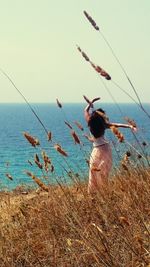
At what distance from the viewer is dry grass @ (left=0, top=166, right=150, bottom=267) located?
3051 mm

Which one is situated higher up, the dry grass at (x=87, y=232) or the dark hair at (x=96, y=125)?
the dark hair at (x=96, y=125)

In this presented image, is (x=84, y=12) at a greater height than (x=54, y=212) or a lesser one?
greater

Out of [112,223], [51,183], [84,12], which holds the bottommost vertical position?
[112,223]

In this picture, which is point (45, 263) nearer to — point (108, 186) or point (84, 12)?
point (108, 186)

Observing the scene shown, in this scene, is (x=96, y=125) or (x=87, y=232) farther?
(x=96, y=125)

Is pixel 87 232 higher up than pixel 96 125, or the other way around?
pixel 96 125

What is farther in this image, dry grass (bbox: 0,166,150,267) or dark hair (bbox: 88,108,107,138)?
dark hair (bbox: 88,108,107,138)

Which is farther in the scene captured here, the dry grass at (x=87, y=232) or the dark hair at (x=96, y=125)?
the dark hair at (x=96, y=125)

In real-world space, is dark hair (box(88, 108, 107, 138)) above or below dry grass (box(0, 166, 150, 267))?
above

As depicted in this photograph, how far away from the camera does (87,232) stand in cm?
325

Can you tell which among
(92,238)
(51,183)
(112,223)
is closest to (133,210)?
(112,223)

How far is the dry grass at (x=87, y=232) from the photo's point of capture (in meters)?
3.05

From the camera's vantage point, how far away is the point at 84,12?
3.47 meters

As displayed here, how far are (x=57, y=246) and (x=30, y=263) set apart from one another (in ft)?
0.94
